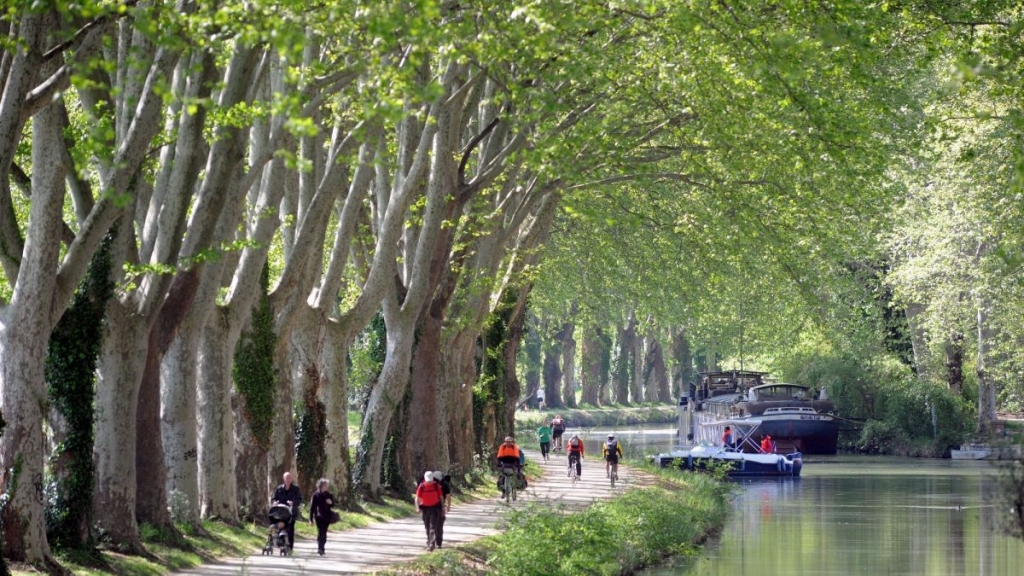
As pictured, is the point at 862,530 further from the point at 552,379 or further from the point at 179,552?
the point at 552,379

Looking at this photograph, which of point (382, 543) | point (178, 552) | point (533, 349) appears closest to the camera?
point (178, 552)

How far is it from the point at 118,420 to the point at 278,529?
3.62 m

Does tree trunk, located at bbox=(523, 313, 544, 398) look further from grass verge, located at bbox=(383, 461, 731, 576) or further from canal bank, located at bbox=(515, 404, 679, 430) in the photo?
grass verge, located at bbox=(383, 461, 731, 576)

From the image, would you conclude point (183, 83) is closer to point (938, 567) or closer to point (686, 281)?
point (938, 567)

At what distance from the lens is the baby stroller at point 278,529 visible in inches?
866

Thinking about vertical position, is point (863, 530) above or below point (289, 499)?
below

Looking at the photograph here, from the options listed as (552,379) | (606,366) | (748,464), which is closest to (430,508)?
(748,464)

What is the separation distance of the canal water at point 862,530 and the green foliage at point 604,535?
0.50 metres

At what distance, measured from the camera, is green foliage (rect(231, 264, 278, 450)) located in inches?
1009

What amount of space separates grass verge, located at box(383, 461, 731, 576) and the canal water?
0.50 meters

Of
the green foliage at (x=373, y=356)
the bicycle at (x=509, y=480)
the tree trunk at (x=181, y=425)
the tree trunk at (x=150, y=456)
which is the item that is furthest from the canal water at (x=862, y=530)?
the tree trunk at (x=150, y=456)

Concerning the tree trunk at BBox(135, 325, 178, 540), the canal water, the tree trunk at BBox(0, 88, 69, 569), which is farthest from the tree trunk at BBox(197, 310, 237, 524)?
the canal water

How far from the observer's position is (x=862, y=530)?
3322 centimetres

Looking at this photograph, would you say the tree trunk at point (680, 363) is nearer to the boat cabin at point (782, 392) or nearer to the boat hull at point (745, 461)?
the boat cabin at point (782, 392)
